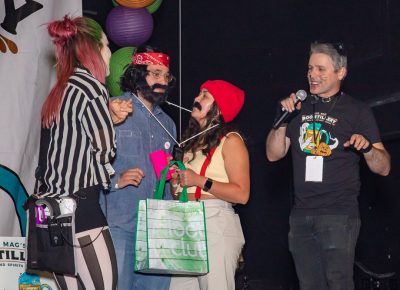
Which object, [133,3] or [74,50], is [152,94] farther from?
[133,3]

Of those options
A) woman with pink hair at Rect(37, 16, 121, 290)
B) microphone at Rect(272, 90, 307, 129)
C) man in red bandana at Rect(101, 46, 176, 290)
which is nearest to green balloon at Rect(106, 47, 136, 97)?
man in red bandana at Rect(101, 46, 176, 290)

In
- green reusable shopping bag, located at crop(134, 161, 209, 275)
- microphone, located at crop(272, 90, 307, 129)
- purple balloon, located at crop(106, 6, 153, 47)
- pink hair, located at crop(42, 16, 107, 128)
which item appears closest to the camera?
pink hair, located at crop(42, 16, 107, 128)

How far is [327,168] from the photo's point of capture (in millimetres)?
3760

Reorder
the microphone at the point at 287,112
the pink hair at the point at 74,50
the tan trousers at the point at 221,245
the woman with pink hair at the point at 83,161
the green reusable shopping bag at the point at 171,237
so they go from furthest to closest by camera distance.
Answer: the microphone at the point at 287,112, the tan trousers at the point at 221,245, the green reusable shopping bag at the point at 171,237, the pink hair at the point at 74,50, the woman with pink hair at the point at 83,161

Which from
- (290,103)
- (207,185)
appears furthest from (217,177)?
(290,103)

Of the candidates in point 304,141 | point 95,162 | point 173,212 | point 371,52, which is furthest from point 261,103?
point 95,162

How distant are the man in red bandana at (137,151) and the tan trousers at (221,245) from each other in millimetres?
288

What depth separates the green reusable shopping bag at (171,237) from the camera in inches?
135

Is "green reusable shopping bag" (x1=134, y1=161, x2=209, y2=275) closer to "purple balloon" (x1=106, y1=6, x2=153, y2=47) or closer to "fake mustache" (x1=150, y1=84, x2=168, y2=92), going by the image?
"fake mustache" (x1=150, y1=84, x2=168, y2=92)

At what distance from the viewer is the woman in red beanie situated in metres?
3.56

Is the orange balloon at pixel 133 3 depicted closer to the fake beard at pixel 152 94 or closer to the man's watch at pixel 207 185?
the fake beard at pixel 152 94

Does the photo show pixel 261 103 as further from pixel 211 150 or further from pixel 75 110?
pixel 75 110

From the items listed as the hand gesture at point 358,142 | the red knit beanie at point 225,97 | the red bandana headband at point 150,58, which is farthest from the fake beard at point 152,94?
the hand gesture at point 358,142

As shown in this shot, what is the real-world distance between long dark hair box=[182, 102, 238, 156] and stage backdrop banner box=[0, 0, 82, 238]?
4.69 ft
